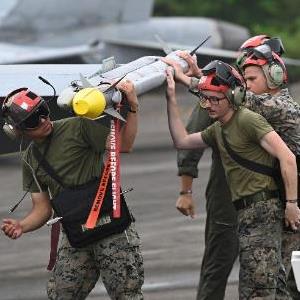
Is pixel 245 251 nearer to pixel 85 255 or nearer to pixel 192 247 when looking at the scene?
pixel 85 255

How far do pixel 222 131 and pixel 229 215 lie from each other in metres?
1.22

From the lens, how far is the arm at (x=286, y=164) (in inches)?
282

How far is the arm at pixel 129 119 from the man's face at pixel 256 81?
3.48 ft

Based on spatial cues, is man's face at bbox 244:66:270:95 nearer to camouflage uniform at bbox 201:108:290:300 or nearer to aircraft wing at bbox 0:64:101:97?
camouflage uniform at bbox 201:108:290:300

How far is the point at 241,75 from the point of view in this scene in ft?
24.9

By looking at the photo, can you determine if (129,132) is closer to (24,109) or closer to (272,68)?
(24,109)

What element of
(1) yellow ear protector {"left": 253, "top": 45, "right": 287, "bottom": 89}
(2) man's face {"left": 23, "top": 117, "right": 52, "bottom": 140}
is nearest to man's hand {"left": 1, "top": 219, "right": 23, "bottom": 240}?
(2) man's face {"left": 23, "top": 117, "right": 52, "bottom": 140}

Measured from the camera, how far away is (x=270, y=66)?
305 inches

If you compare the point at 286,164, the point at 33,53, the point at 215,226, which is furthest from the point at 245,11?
the point at 286,164

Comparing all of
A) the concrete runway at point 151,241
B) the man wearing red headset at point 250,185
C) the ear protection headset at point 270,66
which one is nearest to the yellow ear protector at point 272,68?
the ear protection headset at point 270,66

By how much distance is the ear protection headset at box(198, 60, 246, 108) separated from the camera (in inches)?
288

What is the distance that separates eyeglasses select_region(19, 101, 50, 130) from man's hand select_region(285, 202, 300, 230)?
1568 mm

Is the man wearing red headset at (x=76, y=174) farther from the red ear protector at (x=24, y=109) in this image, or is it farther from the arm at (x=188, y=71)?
the arm at (x=188, y=71)

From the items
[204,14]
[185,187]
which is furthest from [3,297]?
[204,14]
